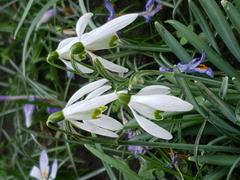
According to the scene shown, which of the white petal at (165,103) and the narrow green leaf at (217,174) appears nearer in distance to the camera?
the white petal at (165,103)

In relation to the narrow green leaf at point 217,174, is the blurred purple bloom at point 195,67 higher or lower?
higher

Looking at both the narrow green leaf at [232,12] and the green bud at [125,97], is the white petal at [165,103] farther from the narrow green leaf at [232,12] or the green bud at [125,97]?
the narrow green leaf at [232,12]

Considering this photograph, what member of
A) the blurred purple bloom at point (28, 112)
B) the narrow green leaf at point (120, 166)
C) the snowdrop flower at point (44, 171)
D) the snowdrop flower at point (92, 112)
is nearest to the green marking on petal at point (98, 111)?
the snowdrop flower at point (92, 112)

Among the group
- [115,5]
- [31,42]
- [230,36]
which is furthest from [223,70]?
[31,42]

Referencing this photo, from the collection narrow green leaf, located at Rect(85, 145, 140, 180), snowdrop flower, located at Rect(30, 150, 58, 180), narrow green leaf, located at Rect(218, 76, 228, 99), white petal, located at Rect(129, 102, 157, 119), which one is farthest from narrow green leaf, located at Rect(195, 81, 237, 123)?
snowdrop flower, located at Rect(30, 150, 58, 180)

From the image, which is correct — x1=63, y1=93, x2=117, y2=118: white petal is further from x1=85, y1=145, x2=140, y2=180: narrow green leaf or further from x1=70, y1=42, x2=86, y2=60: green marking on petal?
x1=85, y1=145, x2=140, y2=180: narrow green leaf

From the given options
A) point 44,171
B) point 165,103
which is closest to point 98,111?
point 165,103

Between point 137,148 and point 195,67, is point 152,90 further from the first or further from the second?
point 137,148
